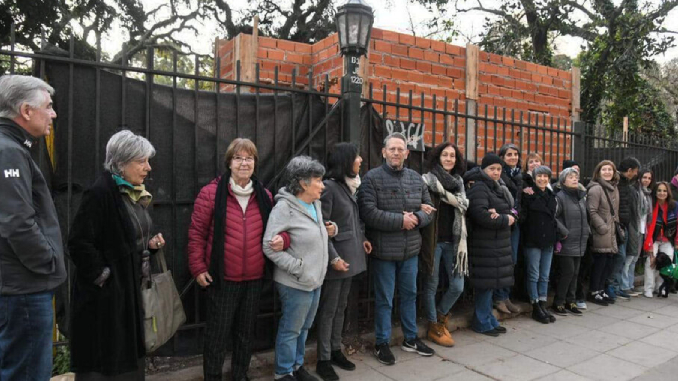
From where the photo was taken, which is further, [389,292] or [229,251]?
[389,292]

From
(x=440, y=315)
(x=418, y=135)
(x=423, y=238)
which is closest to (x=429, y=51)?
(x=418, y=135)

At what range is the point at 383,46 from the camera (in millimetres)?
5672

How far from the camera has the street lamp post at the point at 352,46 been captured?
399 centimetres

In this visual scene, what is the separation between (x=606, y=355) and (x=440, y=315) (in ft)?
4.96

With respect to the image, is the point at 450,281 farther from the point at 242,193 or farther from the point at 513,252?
the point at 242,193

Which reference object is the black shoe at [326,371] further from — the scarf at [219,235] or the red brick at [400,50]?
the red brick at [400,50]

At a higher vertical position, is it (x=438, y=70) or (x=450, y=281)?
(x=438, y=70)

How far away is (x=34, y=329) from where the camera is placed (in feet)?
7.09

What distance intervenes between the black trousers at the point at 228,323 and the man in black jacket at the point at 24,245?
105 cm

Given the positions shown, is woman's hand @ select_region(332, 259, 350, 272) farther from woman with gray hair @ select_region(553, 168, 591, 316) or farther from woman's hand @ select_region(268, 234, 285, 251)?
woman with gray hair @ select_region(553, 168, 591, 316)

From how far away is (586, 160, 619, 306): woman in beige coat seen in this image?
5797 mm

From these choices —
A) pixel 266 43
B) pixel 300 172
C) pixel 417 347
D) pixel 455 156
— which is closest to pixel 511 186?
pixel 455 156

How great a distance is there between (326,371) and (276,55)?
13.1 ft

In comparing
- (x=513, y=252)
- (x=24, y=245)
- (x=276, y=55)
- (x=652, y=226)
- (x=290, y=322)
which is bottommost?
(x=290, y=322)
